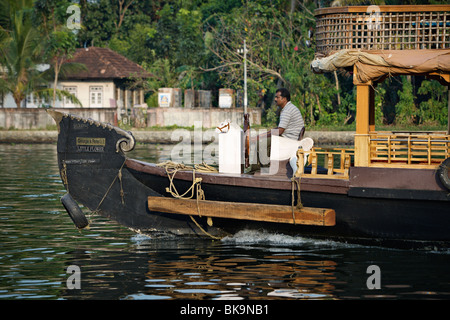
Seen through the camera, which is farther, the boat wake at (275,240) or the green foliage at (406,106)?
the green foliage at (406,106)

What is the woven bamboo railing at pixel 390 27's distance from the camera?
9047 mm

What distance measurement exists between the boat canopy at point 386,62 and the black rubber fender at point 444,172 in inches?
43.2

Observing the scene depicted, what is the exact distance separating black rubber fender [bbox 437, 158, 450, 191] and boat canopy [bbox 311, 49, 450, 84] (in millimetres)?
1098

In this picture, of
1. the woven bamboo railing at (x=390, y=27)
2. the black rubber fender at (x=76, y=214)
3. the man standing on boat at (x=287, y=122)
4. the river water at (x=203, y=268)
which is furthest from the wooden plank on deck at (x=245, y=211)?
the woven bamboo railing at (x=390, y=27)

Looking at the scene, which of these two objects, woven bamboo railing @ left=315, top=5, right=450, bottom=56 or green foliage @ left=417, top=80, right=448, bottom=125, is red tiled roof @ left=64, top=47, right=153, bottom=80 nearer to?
green foliage @ left=417, top=80, right=448, bottom=125

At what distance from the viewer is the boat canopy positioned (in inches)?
353

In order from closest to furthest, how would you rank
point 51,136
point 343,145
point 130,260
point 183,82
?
point 130,260, point 343,145, point 51,136, point 183,82

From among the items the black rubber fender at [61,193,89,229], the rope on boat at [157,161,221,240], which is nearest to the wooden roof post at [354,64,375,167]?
the rope on boat at [157,161,221,240]

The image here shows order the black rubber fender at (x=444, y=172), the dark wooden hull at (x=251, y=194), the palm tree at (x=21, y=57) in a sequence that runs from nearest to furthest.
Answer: the black rubber fender at (x=444, y=172) → the dark wooden hull at (x=251, y=194) → the palm tree at (x=21, y=57)

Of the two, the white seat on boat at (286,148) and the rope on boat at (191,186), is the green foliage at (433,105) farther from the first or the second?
the rope on boat at (191,186)
